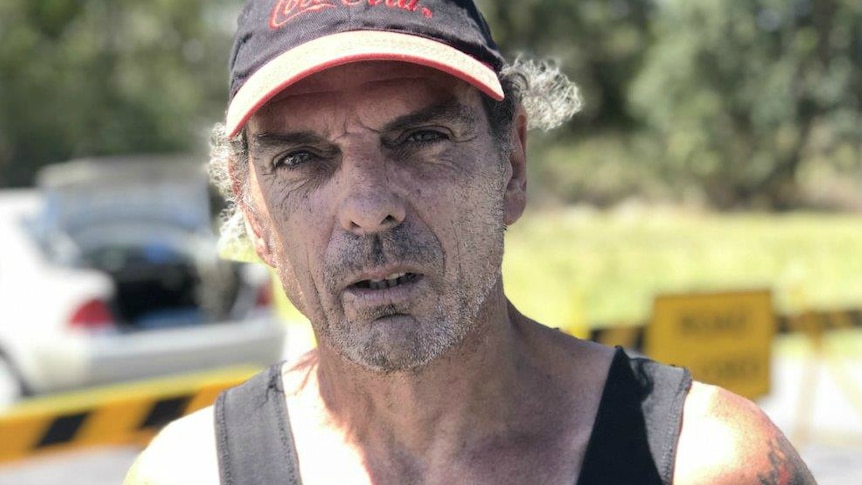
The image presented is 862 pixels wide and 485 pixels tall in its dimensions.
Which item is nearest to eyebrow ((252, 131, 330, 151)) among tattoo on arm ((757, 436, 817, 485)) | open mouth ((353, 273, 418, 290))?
Answer: open mouth ((353, 273, 418, 290))

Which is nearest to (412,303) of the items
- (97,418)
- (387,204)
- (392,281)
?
(392,281)

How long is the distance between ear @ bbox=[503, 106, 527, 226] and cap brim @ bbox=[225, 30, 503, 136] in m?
0.21

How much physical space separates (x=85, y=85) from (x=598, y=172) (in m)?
14.4

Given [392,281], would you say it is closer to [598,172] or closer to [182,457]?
[182,457]

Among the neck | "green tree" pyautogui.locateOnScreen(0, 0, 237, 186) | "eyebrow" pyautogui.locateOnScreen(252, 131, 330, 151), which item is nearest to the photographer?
"eyebrow" pyautogui.locateOnScreen(252, 131, 330, 151)

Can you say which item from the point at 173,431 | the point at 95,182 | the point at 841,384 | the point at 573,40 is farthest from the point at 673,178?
the point at 173,431

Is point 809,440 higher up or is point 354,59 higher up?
point 809,440

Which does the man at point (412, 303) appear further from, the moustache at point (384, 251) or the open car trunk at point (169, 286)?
the open car trunk at point (169, 286)

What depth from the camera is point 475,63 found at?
169 cm

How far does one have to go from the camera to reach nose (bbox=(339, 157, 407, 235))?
1.63m

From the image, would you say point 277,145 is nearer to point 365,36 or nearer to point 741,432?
point 365,36

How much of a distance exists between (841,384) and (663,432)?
7386mm

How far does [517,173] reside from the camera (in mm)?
1898

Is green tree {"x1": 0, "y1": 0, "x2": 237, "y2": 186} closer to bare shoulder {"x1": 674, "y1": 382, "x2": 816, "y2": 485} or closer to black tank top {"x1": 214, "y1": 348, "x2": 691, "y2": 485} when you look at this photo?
black tank top {"x1": 214, "y1": 348, "x2": 691, "y2": 485}
